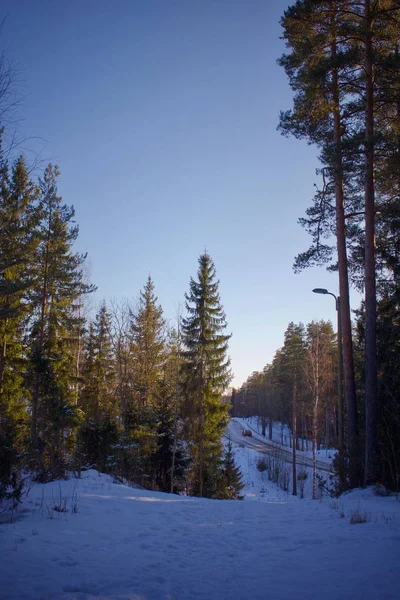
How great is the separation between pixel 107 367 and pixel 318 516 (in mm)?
25056

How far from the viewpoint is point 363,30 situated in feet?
34.9

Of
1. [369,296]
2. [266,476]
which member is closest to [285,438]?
[266,476]

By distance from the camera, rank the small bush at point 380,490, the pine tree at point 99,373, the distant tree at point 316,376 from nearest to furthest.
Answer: the small bush at point 380,490 → the distant tree at point 316,376 → the pine tree at point 99,373

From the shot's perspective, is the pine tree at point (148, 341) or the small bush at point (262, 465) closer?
the pine tree at point (148, 341)

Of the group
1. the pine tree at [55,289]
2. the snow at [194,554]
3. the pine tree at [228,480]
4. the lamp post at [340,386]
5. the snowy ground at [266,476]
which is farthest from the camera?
A: the snowy ground at [266,476]

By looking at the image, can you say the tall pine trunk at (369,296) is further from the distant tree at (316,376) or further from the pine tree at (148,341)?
the pine tree at (148,341)

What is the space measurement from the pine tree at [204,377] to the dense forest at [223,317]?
7cm

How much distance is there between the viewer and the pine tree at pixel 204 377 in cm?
2091

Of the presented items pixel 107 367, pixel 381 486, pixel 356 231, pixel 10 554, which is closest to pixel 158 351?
pixel 107 367

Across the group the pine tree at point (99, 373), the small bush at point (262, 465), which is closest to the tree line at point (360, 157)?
the pine tree at point (99, 373)

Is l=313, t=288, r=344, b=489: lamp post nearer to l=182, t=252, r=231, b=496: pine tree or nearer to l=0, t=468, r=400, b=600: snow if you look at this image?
l=0, t=468, r=400, b=600: snow

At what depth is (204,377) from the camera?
880 inches

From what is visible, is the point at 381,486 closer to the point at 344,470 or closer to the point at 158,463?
the point at 344,470

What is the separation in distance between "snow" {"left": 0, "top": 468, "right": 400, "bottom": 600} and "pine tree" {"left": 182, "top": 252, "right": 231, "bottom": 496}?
14.1 m
